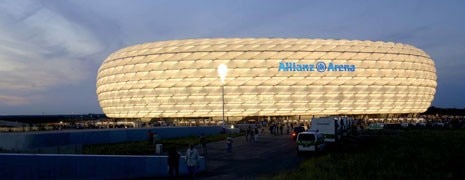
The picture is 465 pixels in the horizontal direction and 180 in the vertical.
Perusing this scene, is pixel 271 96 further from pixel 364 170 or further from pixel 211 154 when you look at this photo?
pixel 364 170

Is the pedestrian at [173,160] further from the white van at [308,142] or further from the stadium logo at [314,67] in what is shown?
the stadium logo at [314,67]

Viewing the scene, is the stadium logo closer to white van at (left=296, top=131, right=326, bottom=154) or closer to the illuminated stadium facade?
the illuminated stadium facade

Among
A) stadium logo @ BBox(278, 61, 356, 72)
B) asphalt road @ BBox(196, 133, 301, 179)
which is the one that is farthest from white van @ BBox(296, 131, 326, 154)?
stadium logo @ BBox(278, 61, 356, 72)

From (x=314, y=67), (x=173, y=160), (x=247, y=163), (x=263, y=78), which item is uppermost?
(x=314, y=67)

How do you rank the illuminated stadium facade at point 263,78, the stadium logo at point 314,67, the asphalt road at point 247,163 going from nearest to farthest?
the asphalt road at point 247,163 < the illuminated stadium facade at point 263,78 < the stadium logo at point 314,67

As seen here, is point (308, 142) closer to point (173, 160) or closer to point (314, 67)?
point (173, 160)

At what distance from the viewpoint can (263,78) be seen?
91.2 meters

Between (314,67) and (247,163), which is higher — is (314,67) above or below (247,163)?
above

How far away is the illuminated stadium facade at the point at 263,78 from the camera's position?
9131 cm

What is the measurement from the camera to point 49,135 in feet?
105

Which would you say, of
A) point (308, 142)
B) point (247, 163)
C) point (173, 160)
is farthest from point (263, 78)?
point (173, 160)

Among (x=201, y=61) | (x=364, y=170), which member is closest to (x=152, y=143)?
(x=364, y=170)

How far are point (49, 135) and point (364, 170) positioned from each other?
20.3 m

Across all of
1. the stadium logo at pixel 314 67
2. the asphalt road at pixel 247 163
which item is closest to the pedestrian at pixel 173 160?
the asphalt road at pixel 247 163
